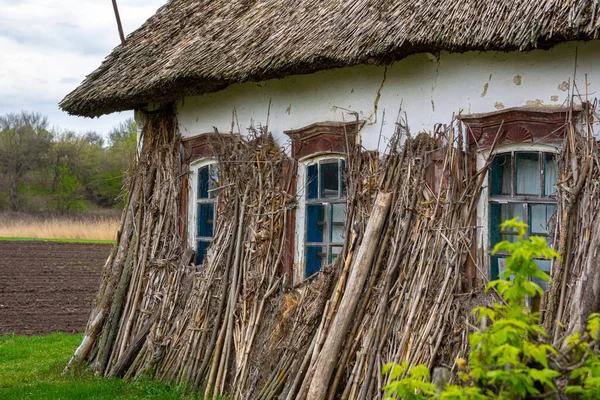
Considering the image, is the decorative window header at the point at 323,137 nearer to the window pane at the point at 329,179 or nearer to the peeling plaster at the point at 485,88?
the window pane at the point at 329,179

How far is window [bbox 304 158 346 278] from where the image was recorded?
24.3 ft

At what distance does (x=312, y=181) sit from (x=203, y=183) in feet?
5.79

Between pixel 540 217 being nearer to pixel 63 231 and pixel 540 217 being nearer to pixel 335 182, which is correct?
pixel 335 182

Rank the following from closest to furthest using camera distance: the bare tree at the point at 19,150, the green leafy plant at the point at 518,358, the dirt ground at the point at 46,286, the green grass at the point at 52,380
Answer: the green leafy plant at the point at 518,358 → the green grass at the point at 52,380 → the dirt ground at the point at 46,286 → the bare tree at the point at 19,150

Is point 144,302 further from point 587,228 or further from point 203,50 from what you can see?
point 587,228

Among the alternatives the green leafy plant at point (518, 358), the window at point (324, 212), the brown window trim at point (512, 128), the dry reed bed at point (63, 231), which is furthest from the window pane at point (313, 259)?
the dry reed bed at point (63, 231)

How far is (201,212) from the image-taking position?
8984 mm

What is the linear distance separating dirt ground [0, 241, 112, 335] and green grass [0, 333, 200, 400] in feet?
5.10

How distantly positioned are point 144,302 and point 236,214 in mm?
1796

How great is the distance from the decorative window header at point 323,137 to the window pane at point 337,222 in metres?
0.55

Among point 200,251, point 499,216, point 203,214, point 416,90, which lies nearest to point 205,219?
point 203,214

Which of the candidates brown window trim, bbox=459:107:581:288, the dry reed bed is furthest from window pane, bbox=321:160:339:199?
the dry reed bed

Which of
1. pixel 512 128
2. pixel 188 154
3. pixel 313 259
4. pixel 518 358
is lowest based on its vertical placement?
pixel 518 358

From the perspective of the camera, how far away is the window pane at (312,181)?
765 cm
